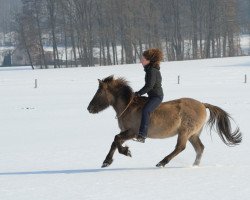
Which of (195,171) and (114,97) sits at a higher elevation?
(114,97)

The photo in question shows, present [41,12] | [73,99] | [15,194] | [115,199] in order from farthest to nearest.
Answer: [41,12] < [73,99] < [15,194] < [115,199]

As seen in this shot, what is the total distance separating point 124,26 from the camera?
78062 mm

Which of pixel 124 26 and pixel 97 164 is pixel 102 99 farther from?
pixel 124 26

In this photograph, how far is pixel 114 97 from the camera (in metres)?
9.59

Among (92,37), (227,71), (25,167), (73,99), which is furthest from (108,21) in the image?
(25,167)

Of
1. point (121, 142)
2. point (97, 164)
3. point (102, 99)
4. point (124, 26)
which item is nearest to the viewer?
point (121, 142)

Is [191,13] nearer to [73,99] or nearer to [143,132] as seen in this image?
[73,99]

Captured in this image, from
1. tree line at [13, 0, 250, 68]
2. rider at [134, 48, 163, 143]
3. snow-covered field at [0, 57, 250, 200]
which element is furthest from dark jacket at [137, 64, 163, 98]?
tree line at [13, 0, 250, 68]

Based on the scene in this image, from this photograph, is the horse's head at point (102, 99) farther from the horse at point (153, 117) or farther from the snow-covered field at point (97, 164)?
the snow-covered field at point (97, 164)

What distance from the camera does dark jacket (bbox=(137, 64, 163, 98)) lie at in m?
9.16

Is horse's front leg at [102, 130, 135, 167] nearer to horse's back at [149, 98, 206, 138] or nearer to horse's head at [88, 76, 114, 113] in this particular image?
horse's back at [149, 98, 206, 138]

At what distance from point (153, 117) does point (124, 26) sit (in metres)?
69.6

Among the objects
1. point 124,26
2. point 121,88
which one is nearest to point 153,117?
point 121,88

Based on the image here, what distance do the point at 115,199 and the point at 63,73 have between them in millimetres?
49594
